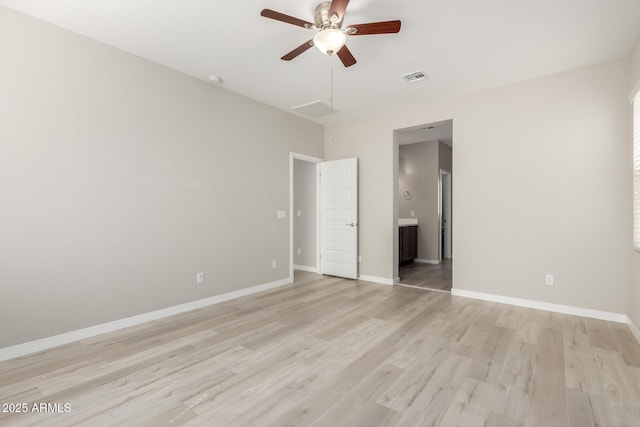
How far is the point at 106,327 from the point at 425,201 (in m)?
6.46

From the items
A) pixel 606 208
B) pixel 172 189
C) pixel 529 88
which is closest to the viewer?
pixel 606 208

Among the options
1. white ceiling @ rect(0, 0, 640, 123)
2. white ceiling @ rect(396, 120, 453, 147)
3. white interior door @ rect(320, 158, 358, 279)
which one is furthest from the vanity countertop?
white ceiling @ rect(0, 0, 640, 123)

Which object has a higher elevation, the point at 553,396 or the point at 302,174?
the point at 302,174

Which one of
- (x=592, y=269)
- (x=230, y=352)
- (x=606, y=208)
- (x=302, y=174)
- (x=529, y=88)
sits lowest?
(x=230, y=352)

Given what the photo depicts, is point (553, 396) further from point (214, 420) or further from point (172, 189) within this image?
point (172, 189)

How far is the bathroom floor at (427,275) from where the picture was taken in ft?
16.2

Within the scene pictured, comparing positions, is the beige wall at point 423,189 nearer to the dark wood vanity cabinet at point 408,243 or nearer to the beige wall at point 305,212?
the dark wood vanity cabinet at point 408,243

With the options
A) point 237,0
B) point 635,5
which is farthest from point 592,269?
point 237,0

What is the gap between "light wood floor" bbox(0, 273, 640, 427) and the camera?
1804 mm

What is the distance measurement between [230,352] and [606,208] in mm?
4257

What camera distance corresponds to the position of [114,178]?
312 centimetres

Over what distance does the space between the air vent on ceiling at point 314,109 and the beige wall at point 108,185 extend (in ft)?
2.77

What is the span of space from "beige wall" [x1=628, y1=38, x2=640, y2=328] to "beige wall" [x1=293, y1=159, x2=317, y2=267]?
4387 millimetres

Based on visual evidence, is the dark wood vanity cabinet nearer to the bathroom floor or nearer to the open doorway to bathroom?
the open doorway to bathroom
